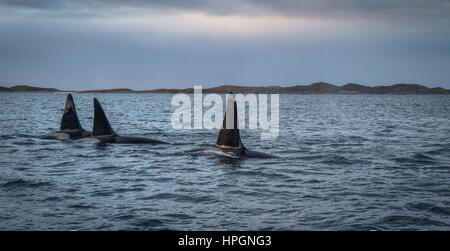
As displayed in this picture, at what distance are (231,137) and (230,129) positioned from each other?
450 millimetres

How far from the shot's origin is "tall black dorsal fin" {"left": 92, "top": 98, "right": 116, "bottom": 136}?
70.4ft

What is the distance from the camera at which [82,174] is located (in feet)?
50.3

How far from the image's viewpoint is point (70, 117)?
78.2 ft

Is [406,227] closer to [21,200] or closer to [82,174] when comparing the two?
[21,200]

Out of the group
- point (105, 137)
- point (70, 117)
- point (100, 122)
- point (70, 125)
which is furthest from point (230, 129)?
point (70, 125)

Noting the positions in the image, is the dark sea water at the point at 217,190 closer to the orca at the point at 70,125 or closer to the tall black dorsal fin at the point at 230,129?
the tall black dorsal fin at the point at 230,129

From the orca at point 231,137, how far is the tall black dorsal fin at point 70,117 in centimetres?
959

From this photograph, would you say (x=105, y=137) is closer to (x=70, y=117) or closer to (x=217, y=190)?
(x=70, y=117)

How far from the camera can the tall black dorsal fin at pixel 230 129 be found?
1741 centimetres

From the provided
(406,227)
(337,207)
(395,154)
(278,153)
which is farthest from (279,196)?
(395,154)

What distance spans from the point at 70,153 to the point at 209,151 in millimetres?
6818

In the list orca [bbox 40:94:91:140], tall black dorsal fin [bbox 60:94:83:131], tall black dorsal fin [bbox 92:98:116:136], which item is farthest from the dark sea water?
tall black dorsal fin [bbox 60:94:83:131]

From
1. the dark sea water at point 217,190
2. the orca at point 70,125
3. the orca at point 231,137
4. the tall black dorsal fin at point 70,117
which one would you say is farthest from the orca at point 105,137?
the orca at point 231,137
